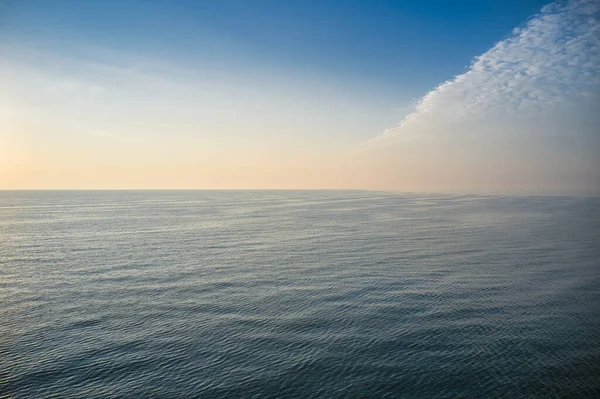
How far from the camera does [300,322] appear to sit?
47625mm

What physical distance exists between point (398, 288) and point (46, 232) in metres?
126

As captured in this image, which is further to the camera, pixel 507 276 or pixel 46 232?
pixel 46 232

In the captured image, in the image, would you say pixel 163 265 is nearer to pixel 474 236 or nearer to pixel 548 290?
pixel 548 290

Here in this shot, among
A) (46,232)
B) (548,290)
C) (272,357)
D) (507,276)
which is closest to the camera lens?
(272,357)

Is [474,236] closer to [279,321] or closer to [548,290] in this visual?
[548,290]

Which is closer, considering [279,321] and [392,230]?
[279,321]

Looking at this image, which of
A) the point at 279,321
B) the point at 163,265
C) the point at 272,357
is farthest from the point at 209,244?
the point at 272,357

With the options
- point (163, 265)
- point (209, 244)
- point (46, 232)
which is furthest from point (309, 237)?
point (46, 232)

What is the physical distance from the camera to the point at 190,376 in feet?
117

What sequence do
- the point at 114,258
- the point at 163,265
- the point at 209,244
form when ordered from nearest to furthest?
the point at 163,265 → the point at 114,258 → the point at 209,244

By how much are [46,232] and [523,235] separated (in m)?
166

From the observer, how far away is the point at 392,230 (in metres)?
130

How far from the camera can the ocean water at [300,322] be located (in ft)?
113

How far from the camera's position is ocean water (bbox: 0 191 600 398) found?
34.6 meters
